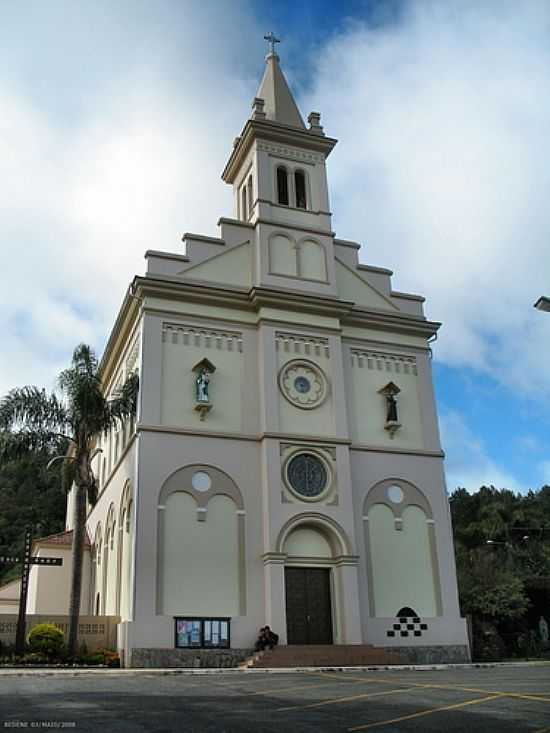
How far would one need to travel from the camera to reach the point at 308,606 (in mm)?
25641

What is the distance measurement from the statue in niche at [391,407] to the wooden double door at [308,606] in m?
5.97

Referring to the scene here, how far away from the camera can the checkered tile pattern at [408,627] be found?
26.2 metres

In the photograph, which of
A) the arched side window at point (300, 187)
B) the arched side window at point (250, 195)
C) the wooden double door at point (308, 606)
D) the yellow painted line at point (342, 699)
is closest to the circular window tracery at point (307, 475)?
the wooden double door at point (308, 606)

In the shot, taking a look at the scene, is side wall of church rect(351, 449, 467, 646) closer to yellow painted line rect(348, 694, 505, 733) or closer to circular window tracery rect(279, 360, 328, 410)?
circular window tracery rect(279, 360, 328, 410)

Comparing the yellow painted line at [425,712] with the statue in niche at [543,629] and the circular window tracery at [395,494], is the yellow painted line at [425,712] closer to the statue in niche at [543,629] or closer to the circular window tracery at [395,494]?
the circular window tracery at [395,494]

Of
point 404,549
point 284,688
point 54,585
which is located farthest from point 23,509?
point 284,688

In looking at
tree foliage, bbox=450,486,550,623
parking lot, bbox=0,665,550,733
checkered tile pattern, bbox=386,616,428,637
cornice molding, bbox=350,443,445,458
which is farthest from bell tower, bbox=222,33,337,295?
parking lot, bbox=0,665,550,733

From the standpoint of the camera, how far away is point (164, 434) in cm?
2580

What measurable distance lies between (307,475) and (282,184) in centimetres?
1285

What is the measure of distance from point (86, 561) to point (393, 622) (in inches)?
575

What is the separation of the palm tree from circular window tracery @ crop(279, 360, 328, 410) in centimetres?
582

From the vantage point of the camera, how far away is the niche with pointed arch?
79.2 ft

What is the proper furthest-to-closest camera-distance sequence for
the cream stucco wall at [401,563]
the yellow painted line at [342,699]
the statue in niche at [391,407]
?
the statue in niche at [391,407] → the cream stucco wall at [401,563] → the yellow painted line at [342,699]

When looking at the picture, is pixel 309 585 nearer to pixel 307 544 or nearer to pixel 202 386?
pixel 307 544
